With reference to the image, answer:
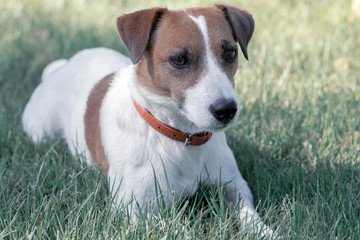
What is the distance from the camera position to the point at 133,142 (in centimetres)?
323

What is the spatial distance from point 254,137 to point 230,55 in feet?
4.12

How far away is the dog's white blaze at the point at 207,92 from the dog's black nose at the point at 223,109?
0.07ft

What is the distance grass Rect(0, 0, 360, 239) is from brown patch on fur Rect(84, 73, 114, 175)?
128 mm

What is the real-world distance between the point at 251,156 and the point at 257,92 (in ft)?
4.15

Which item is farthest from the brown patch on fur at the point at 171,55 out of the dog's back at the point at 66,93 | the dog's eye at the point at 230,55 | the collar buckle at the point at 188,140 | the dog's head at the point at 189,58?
the dog's back at the point at 66,93

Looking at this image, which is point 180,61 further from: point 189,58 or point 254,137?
point 254,137

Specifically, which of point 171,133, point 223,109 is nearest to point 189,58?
point 223,109

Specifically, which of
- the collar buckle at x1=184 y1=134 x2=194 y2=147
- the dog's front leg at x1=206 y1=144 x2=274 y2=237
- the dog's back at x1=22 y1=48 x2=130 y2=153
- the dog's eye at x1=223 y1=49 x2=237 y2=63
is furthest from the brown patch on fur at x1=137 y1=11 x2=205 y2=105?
the dog's back at x1=22 y1=48 x2=130 y2=153

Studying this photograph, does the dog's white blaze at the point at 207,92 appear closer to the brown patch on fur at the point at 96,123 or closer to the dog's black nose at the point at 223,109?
the dog's black nose at the point at 223,109

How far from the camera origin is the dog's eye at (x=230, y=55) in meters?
3.02

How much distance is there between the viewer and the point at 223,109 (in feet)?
9.02

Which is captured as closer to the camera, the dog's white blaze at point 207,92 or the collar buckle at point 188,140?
the dog's white blaze at point 207,92

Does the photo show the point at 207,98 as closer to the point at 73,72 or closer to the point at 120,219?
the point at 120,219

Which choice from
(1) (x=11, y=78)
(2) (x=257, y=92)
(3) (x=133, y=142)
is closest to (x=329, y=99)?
(2) (x=257, y=92)
